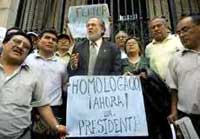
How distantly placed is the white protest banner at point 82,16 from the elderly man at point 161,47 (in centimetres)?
122

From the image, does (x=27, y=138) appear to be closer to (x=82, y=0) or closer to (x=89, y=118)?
(x=89, y=118)

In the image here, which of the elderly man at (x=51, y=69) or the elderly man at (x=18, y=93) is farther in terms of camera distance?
the elderly man at (x=51, y=69)

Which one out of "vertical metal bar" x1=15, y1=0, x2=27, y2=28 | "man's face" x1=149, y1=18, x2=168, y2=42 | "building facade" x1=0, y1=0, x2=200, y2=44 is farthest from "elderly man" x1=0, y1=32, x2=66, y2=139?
"vertical metal bar" x1=15, y1=0, x2=27, y2=28

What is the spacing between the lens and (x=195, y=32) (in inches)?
146

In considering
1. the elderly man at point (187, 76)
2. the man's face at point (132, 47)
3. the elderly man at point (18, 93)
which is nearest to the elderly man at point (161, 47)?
the man's face at point (132, 47)

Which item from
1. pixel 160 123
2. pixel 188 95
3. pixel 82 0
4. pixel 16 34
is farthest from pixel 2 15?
pixel 188 95

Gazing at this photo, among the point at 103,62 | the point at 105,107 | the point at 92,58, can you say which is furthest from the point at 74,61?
the point at 105,107

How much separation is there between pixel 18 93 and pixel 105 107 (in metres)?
0.94

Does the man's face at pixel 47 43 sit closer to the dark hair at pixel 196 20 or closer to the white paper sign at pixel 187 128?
the dark hair at pixel 196 20

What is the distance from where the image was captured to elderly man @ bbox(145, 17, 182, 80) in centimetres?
459

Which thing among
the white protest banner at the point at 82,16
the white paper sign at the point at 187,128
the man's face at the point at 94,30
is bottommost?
the white paper sign at the point at 187,128

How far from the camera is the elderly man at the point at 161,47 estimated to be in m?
4.59

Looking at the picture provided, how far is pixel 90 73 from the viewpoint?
13.7 ft

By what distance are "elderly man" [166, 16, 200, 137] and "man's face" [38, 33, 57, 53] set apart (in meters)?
1.43
